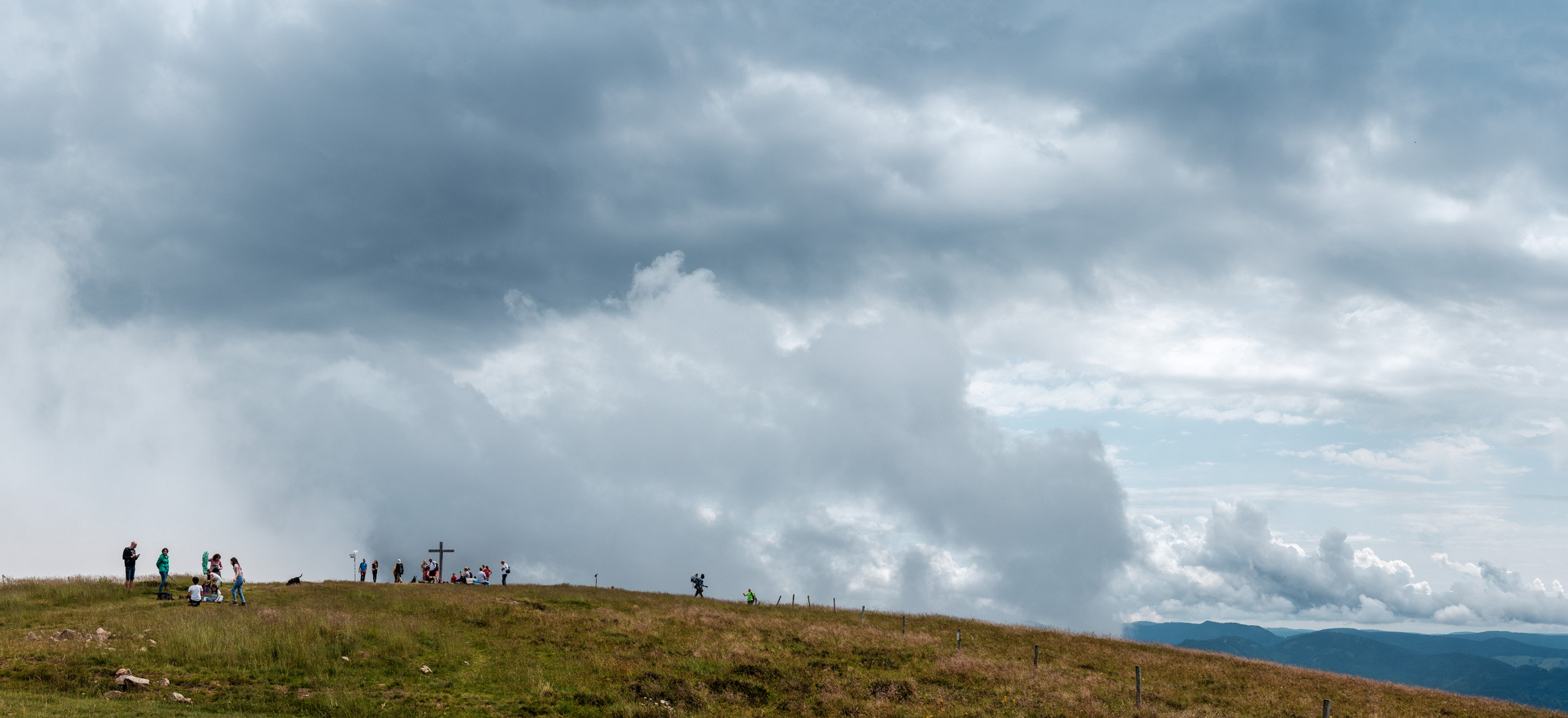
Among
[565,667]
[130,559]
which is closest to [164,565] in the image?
[130,559]

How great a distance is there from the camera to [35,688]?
2214cm

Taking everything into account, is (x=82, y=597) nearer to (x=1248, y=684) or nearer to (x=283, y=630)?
(x=283, y=630)

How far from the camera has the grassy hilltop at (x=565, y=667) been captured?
24328mm

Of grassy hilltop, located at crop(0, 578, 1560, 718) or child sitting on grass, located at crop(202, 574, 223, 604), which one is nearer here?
grassy hilltop, located at crop(0, 578, 1560, 718)

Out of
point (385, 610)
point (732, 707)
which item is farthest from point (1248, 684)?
point (385, 610)

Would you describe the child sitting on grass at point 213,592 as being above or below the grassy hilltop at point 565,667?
above

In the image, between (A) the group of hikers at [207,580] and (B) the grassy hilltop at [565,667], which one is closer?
(B) the grassy hilltop at [565,667]

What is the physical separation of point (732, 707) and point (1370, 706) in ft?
91.9

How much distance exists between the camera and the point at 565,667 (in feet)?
98.6

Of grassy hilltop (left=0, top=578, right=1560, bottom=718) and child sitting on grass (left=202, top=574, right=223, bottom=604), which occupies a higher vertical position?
child sitting on grass (left=202, top=574, right=223, bottom=604)

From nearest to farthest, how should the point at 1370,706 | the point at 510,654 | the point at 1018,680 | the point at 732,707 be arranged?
the point at 732,707 < the point at 510,654 < the point at 1018,680 < the point at 1370,706

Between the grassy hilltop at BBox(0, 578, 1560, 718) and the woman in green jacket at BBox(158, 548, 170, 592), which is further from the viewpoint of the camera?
the woman in green jacket at BBox(158, 548, 170, 592)

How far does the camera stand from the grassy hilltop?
79.8 ft

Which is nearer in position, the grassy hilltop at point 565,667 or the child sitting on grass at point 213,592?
the grassy hilltop at point 565,667
